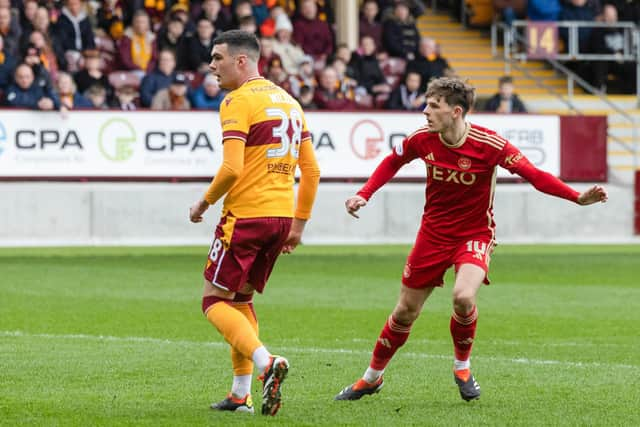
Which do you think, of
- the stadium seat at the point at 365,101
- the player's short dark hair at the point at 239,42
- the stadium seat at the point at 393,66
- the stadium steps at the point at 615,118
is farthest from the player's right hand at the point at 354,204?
the stadium steps at the point at 615,118

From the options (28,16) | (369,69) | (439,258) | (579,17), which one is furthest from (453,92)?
(579,17)

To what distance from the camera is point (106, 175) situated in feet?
76.1

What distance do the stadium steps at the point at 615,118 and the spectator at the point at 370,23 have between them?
3.42 m

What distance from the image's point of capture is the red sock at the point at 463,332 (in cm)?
842

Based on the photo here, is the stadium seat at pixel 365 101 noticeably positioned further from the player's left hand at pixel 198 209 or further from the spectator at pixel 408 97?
the player's left hand at pixel 198 209

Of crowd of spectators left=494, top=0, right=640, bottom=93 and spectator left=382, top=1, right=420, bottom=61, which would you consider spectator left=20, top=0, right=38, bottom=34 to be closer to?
spectator left=382, top=1, right=420, bottom=61

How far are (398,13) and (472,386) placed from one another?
19530mm

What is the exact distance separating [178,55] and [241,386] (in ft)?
55.9

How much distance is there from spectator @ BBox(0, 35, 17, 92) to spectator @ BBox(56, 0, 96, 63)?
1222 millimetres

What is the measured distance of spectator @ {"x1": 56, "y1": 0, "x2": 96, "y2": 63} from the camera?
2388 centimetres

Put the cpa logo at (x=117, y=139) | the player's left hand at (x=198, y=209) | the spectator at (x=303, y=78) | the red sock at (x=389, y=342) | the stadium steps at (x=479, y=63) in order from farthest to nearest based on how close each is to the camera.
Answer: the stadium steps at (x=479, y=63) < the spectator at (x=303, y=78) < the cpa logo at (x=117, y=139) < the red sock at (x=389, y=342) < the player's left hand at (x=198, y=209)

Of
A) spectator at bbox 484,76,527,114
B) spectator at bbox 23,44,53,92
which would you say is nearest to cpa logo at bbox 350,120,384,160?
spectator at bbox 484,76,527,114

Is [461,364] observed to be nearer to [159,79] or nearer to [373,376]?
[373,376]

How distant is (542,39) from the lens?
28.8 meters
